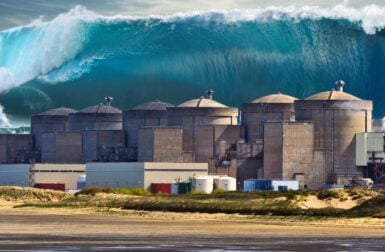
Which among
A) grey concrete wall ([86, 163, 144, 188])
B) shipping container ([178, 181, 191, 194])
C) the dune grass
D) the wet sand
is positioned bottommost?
the wet sand

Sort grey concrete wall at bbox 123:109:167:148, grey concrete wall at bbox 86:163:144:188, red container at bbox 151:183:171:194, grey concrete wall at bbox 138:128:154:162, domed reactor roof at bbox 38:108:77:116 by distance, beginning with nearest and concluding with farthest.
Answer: red container at bbox 151:183:171:194 < grey concrete wall at bbox 86:163:144:188 < grey concrete wall at bbox 138:128:154:162 < grey concrete wall at bbox 123:109:167:148 < domed reactor roof at bbox 38:108:77:116

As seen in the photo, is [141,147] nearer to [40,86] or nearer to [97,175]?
[97,175]

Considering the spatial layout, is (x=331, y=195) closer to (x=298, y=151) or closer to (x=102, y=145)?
(x=298, y=151)

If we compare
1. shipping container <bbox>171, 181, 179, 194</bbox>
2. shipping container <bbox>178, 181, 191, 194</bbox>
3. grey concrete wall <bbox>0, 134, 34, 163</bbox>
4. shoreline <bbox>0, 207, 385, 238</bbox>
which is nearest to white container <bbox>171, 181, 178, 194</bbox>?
shipping container <bbox>171, 181, 179, 194</bbox>

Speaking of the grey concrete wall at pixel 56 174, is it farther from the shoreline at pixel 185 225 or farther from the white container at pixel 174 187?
the shoreline at pixel 185 225

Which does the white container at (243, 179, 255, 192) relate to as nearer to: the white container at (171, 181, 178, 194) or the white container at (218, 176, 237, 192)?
the white container at (218, 176, 237, 192)

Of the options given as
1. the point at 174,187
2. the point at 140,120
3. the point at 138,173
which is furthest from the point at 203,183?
the point at 140,120

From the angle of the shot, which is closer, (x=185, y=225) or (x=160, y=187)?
(x=185, y=225)
